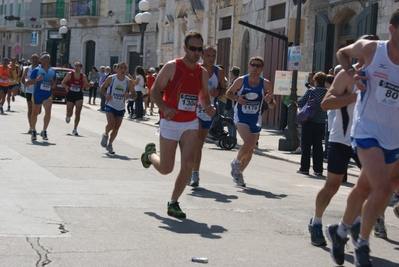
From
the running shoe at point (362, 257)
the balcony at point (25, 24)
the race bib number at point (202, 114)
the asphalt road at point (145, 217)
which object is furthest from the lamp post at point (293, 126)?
the balcony at point (25, 24)

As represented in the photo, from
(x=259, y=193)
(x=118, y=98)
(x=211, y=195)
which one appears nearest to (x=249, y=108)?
(x=259, y=193)

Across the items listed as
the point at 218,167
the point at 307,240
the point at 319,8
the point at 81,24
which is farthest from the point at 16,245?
the point at 81,24

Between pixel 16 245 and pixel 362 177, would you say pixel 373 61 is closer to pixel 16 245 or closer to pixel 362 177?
pixel 362 177

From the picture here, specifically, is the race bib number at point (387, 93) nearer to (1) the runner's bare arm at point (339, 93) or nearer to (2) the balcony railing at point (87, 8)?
(1) the runner's bare arm at point (339, 93)

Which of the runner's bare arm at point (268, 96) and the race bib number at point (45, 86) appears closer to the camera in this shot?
the runner's bare arm at point (268, 96)

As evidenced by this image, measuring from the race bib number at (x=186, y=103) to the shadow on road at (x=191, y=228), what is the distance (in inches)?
45.8

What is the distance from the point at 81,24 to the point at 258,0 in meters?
30.1

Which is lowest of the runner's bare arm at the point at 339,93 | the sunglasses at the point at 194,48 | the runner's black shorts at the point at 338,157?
the runner's black shorts at the point at 338,157

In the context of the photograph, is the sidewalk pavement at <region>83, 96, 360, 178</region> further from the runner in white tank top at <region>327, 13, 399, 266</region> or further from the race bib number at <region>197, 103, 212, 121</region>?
the runner in white tank top at <region>327, 13, 399, 266</region>

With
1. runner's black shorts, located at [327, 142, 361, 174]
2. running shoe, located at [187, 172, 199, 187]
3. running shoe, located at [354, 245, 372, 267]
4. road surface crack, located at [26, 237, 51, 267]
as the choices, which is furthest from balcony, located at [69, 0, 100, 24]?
running shoe, located at [354, 245, 372, 267]

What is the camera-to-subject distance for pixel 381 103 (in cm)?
603

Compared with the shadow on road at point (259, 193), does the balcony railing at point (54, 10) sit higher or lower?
higher

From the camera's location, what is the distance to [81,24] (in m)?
57.8

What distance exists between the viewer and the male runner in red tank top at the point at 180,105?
8422mm
